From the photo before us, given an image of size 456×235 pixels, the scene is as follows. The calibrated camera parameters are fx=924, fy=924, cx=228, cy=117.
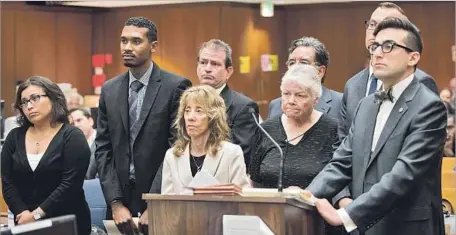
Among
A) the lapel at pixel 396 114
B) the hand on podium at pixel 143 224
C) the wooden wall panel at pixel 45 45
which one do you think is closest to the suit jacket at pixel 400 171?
the lapel at pixel 396 114

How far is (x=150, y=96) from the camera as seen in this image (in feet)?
14.4

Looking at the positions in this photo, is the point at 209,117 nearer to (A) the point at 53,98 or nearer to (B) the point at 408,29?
(B) the point at 408,29

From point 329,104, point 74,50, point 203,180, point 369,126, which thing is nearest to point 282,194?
point 203,180

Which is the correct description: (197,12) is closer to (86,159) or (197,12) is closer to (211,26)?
(211,26)

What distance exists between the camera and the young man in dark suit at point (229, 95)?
443 cm

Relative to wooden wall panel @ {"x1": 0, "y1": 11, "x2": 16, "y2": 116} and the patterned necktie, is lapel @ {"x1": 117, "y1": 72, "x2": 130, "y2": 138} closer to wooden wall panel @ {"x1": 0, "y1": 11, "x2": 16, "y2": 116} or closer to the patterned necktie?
the patterned necktie

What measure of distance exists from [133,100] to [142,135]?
19cm

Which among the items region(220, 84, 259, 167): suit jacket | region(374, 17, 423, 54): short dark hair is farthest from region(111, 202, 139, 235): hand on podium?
region(374, 17, 423, 54): short dark hair

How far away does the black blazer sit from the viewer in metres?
4.51

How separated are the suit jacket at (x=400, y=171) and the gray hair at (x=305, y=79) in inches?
16.7

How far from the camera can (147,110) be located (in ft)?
14.3

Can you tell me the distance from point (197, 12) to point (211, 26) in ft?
0.96

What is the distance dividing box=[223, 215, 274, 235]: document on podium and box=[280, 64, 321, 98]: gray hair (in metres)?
0.97

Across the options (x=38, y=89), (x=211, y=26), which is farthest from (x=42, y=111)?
(x=211, y=26)
